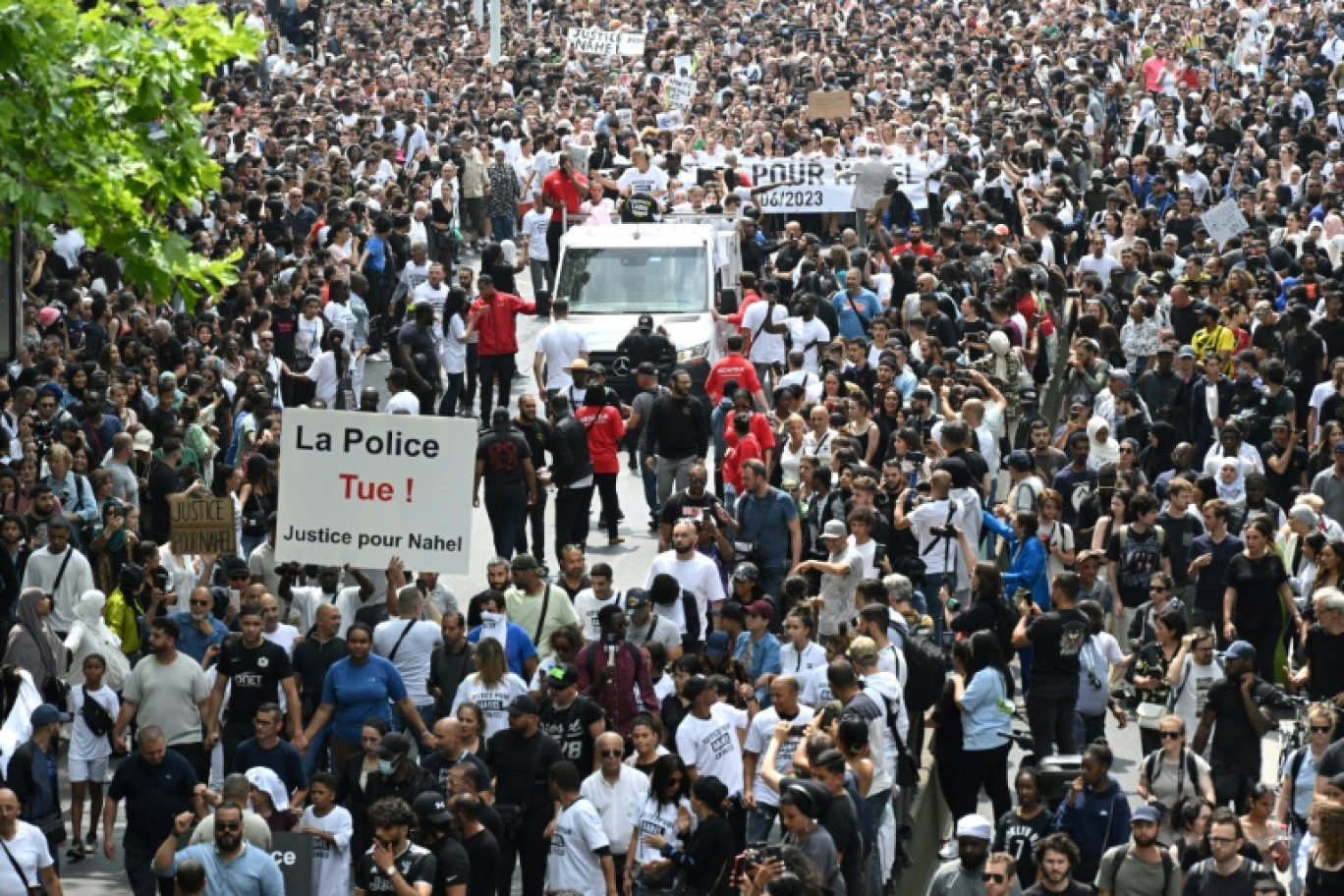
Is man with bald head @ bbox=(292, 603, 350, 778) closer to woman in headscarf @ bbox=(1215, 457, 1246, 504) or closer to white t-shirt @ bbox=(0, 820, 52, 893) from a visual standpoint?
white t-shirt @ bbox=(0, 820, 52, 893)

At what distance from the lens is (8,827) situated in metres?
13.9

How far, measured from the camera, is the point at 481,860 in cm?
1395

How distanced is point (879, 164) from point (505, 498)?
1242cm

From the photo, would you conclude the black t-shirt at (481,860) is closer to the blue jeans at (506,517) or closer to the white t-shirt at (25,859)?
the white t-shirt at (25,859)

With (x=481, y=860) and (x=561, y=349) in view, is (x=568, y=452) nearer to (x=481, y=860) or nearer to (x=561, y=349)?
(x=561, y=349)

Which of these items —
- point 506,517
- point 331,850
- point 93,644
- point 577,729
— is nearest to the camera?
point 331,850

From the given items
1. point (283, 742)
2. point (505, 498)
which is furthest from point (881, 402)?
point (283, 742)

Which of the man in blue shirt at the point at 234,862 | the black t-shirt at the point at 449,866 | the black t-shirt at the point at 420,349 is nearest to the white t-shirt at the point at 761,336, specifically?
the black t-shirt at the point at 420,349

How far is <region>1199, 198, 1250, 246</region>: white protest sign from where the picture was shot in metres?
27.8

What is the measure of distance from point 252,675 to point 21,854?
2.41 m

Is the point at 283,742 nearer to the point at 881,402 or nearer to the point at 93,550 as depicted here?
the point at 93,550

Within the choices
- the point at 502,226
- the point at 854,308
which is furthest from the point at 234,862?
the point at 502,226

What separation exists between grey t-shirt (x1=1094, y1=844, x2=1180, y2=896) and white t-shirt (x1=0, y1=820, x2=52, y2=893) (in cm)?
546

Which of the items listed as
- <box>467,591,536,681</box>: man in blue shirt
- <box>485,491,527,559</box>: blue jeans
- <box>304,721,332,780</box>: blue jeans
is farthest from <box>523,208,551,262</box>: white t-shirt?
<box>304,721,332,780</box>: blue jeans
